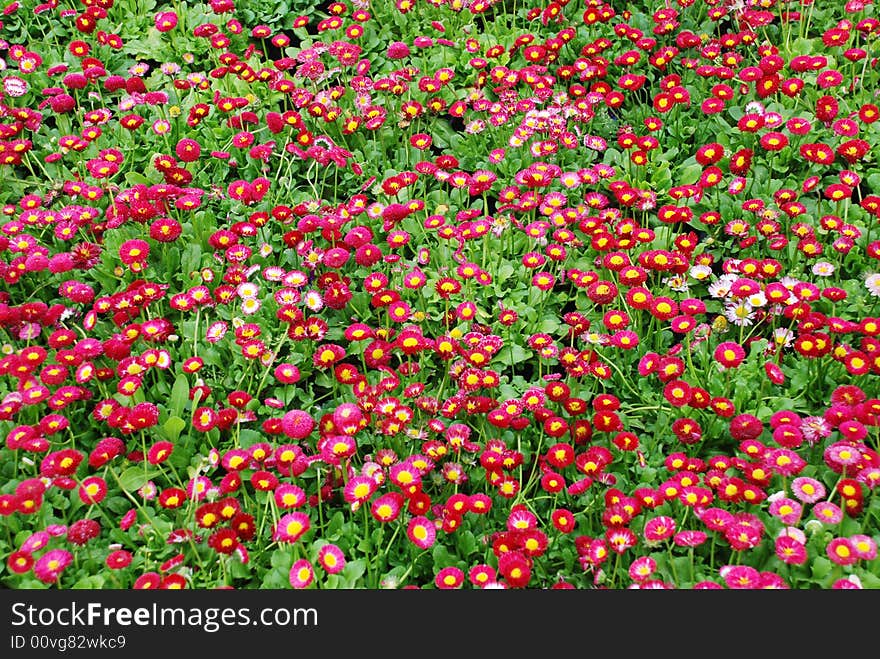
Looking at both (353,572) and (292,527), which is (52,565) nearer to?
(292,527)

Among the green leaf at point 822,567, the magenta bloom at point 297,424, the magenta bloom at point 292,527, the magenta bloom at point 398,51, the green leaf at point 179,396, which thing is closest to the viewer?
the green leaf at point 822,567

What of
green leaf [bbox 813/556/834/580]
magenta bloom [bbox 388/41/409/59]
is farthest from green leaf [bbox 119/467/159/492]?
magenta bloom [bbox 388/41/409/59]

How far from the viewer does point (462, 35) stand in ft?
15.8

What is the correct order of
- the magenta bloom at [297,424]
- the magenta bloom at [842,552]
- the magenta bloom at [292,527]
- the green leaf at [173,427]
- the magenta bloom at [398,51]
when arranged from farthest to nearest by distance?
the magenta bloom at [398,51], the green leaf at [173,427], the magenta bloom at [297,424], the magenta bloom at [292,527], the magenta bloom at [842,552]

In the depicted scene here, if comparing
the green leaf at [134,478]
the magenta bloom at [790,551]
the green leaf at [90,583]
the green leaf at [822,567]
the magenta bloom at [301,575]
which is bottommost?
the green leaf at [90,583]

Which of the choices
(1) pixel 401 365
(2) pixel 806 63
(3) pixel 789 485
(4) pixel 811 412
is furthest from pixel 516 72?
(3) pixel 789 485

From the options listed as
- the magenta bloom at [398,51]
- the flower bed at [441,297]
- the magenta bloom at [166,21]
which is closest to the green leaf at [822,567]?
the flower bed at [441,297]

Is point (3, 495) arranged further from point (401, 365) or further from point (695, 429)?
point (695, 429)

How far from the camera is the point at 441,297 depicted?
3.40m

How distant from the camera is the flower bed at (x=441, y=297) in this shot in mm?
2648

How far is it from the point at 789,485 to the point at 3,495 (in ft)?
7.85

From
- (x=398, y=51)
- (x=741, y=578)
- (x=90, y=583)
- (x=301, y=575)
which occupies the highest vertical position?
(x=398, y=51)

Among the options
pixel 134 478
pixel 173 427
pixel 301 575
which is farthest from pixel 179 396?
pixel 301 575

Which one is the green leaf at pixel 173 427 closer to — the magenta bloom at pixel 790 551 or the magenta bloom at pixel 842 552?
the magenta bloom at pixel 790 551
